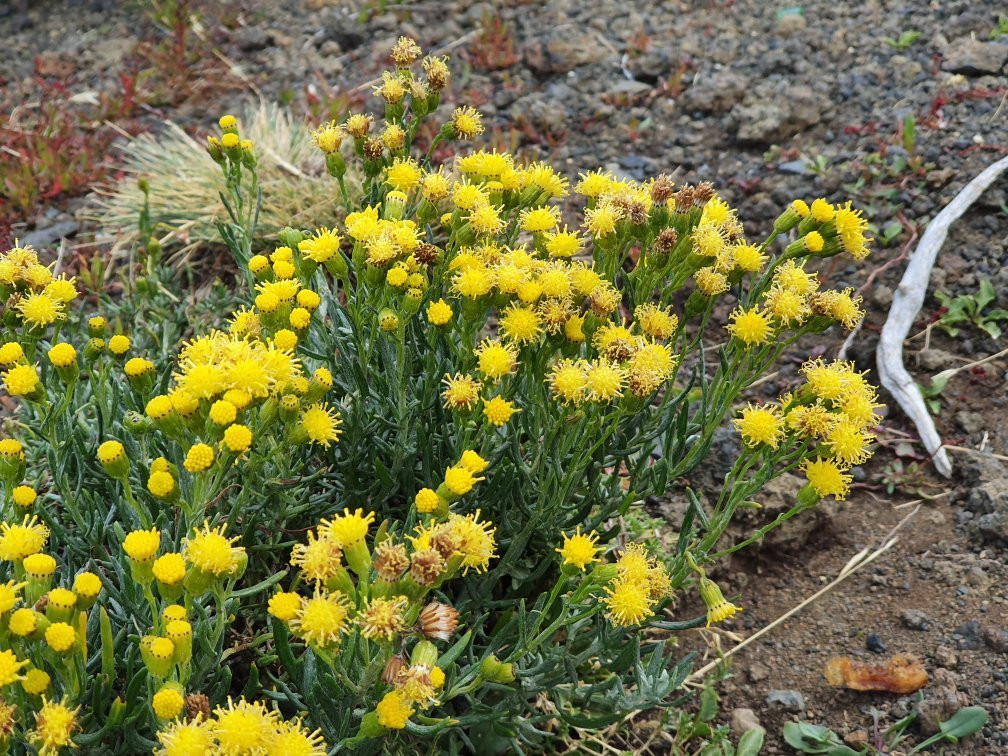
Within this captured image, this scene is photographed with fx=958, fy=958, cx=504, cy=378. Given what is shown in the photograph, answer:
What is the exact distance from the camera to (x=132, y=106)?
619 cm

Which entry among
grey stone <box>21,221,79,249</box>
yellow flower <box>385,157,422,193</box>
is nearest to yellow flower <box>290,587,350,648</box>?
yellow flower <box>385,157,422,193</box>

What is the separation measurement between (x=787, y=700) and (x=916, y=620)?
521 mm

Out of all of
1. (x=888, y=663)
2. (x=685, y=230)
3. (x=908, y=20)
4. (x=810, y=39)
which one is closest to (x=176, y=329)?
(x=685, y=230)

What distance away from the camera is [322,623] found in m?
1.89

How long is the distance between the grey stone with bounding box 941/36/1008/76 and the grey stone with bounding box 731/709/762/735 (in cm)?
390

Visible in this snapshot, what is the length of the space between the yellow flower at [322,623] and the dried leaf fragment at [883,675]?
6.08ft

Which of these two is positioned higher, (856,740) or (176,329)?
(176,329)

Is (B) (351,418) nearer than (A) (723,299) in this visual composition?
Yes

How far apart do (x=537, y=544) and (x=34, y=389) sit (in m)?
1.47

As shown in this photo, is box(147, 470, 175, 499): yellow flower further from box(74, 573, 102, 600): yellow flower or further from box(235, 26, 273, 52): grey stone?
box(235, 26, 273, 52): grey stone

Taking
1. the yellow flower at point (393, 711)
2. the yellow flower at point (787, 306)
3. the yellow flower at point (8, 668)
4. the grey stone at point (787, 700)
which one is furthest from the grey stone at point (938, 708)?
the yellow flower at point (8, 668)

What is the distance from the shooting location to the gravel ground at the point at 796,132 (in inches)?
126

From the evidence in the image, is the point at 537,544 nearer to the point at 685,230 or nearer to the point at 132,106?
the point at 685,230

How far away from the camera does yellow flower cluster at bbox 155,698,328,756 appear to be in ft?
5.81
